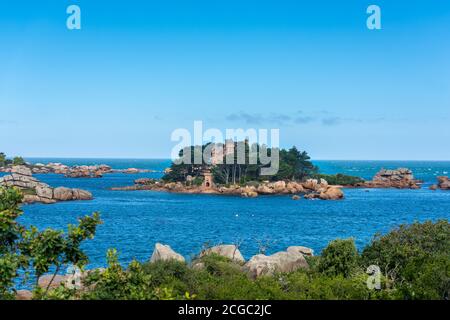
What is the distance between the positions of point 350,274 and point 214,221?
39.9 m

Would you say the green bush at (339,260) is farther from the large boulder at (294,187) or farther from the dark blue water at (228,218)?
the large boulder at (294,187)

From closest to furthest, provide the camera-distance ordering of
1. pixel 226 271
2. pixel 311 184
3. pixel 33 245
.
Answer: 1. pixel 33 245
2. pixel 226 271
3. pixel 311 184

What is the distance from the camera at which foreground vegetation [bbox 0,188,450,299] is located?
36.1 feet

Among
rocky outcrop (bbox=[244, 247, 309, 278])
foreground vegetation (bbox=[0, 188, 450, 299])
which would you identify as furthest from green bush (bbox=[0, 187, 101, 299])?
rocky outcrop (bbox=[244, 247, 309, 278])

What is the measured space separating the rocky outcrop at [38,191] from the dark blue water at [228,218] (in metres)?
3.30

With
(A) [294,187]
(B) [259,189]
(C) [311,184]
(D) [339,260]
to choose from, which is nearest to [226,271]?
(D) [339,260]

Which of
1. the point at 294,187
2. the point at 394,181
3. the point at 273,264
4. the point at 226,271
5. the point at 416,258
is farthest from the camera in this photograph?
the point at 394,181

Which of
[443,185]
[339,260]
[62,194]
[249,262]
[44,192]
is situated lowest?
[443,185]

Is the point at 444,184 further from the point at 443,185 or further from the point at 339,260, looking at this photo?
the point at 339,260

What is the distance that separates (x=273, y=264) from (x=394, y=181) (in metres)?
105

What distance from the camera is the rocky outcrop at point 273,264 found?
73.3 feet

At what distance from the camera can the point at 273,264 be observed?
22.8 metres

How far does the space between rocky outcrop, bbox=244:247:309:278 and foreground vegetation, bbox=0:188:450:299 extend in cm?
75

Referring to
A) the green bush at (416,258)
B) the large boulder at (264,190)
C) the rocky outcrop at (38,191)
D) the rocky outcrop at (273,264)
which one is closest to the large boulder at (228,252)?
the rocky outcrop at (273,264)
